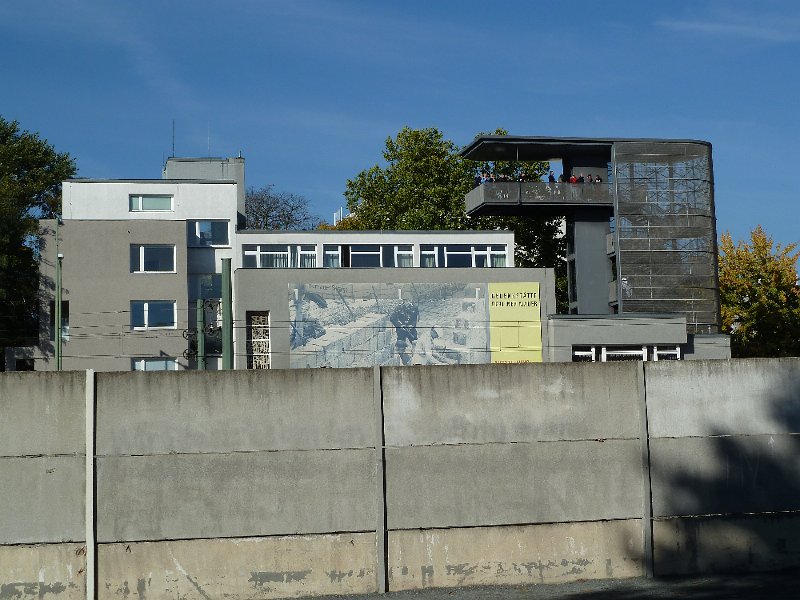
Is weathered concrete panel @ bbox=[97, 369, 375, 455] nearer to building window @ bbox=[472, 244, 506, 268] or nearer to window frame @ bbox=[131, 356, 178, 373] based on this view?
window frame @ bbox=[131, 356, 178, 373]

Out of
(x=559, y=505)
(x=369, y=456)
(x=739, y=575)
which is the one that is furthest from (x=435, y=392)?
(x=739, y=575)

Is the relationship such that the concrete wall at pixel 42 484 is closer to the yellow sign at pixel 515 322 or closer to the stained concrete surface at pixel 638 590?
the stained concrete surface at pixel 638 590

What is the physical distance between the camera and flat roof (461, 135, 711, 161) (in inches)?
2281

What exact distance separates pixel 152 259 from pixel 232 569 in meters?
42.0

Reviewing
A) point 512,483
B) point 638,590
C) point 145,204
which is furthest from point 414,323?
point 638,590

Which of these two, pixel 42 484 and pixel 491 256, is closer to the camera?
pixel 42 484

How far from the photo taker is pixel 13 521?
50.2ft

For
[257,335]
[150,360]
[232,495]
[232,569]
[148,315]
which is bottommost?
[232,569]

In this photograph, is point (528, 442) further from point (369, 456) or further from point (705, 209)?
point (705, 209)

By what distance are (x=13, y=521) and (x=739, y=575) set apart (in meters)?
10.9

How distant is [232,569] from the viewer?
1553 cm

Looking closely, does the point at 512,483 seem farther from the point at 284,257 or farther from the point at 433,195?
the point at 433,195

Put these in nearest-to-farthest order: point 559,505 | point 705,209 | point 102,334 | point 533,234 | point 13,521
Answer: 1. point 13,521
2. point 559,505
3. point 102,334
4. point 705,209
5. point 533,234

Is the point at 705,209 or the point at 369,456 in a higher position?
the point at 705,209
